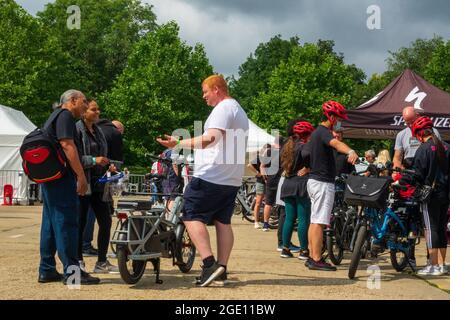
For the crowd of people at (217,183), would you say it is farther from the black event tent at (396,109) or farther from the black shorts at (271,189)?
the black event tent at (396,109)

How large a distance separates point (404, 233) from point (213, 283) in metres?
2.57

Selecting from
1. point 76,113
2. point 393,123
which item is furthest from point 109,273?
point 393,123

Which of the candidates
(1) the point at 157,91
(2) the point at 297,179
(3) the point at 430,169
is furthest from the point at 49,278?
(1) the point at 157,91

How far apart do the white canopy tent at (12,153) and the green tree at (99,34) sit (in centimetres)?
3186

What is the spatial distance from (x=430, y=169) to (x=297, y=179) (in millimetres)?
1965

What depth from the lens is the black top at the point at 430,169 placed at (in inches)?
300

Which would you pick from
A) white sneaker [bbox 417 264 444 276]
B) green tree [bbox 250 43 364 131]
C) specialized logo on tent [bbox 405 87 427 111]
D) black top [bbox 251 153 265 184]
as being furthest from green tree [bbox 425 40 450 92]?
white sneaker [bbox 417 264 444 276]

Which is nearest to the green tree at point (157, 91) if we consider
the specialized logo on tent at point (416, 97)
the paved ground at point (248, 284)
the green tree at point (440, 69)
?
the green tree at point (440, 69)

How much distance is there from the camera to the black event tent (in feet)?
44.0

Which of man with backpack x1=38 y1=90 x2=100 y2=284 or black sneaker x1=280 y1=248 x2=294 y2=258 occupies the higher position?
man with backpack x1=38 y1=90 x2=100 y2=284

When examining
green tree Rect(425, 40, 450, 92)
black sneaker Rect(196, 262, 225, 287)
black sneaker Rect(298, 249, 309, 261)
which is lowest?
black sneaker Rect(298, 249, 309, 261)

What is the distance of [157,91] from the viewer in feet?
162

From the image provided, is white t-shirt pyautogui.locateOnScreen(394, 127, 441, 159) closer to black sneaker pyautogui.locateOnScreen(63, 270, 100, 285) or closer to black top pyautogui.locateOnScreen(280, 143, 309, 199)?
black top pyautogui.locateOnScreen(280, 143, 309, 199)
